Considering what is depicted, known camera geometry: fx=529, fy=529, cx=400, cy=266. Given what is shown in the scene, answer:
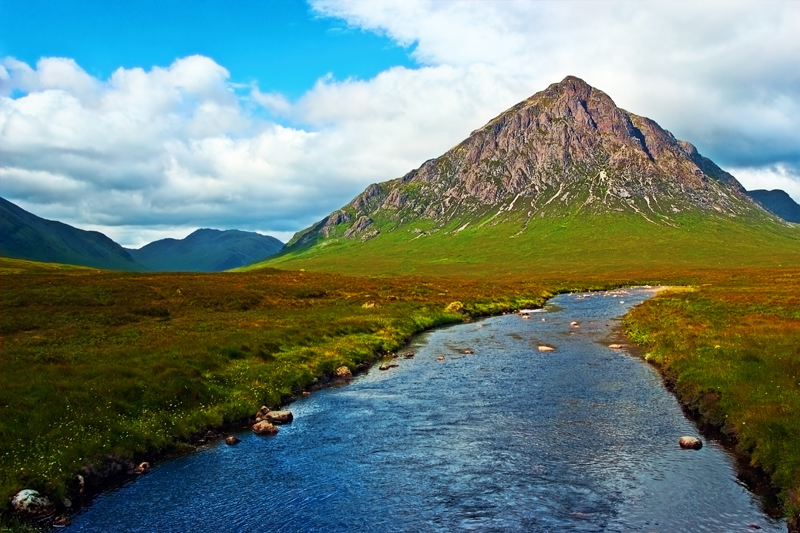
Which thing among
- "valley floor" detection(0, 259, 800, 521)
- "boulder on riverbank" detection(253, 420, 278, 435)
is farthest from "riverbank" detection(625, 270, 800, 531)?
"boulder on riverbank" detection(253, 420, 278, 435)

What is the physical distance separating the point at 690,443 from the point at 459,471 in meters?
11.7

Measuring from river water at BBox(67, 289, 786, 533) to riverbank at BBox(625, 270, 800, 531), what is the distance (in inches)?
53.1

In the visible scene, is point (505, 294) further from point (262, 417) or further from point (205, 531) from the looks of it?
point (205, 531)

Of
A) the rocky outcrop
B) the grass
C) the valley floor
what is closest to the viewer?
the valley floor

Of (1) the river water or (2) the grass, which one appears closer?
(1) the river water

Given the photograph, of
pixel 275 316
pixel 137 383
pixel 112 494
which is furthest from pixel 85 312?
pixel 112 494

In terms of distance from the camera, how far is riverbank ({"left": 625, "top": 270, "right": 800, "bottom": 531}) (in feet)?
72.4

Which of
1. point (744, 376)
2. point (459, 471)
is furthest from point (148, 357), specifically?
point (744, 376)

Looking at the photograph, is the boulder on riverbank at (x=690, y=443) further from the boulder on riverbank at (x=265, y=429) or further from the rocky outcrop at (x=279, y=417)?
the rocky outcrop at (x=279, y=417)

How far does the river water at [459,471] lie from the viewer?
19000 mm

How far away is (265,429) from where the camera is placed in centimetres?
2933

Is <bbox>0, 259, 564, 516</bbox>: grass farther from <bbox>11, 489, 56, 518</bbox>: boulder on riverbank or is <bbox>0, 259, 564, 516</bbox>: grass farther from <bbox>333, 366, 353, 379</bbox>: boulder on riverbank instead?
<bbox>333, 366, 353, 379</bbox>: boulder on riverbank

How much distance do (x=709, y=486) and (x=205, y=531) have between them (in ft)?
63.7

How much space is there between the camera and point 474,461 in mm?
24359
